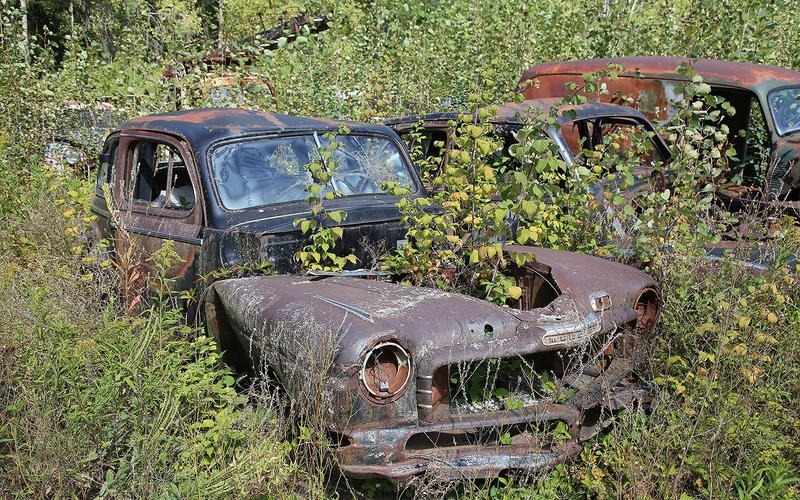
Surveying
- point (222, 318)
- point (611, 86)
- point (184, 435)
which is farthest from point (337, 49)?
point (184, 435)

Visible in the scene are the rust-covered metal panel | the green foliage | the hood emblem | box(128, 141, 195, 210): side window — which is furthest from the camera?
box(128, 141, 195, 210): side window

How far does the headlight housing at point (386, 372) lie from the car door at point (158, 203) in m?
1.52

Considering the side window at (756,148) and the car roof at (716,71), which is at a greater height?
the car roof at (716,71)

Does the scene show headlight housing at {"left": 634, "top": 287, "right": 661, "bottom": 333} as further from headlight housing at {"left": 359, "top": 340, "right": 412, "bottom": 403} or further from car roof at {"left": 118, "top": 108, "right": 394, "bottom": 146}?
car roof at {"left": 118, "top": 108, "right": 394, "bottom": 146}

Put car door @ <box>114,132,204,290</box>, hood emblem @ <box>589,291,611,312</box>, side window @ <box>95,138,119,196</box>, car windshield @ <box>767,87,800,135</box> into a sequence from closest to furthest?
hood emblem @ <box>589,291,611,312</box> → car door @ <box>114,132,204,290</box> → side window @ <box>95,138,119,196</box> → car windshield @ <box>767,87,800,135</box>

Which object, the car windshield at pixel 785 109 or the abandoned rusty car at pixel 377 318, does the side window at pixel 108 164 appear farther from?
the car windshield at pixel 785 109

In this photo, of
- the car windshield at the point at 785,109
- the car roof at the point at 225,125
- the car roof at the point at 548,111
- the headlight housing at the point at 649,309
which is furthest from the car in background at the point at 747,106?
the headlight housing at the point at 649,309

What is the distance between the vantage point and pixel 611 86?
27.2ft

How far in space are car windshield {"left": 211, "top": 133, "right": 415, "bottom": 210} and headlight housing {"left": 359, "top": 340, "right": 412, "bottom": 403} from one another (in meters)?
1.52

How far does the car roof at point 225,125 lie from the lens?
184 inches

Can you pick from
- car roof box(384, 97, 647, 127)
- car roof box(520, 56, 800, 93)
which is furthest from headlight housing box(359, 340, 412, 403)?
car roof box(520, 56, 800, 93)

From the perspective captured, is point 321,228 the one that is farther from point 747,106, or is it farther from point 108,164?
point 747,106

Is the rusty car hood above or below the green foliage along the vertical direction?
below

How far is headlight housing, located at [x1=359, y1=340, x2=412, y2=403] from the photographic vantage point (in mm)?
3043
